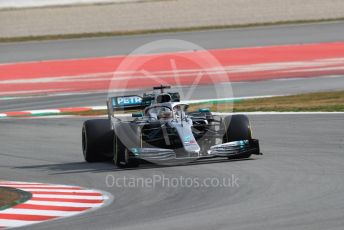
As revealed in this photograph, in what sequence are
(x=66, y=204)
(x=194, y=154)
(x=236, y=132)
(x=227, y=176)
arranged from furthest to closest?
(x=236, y=132), (x=194, y=154), (x=227, y=176), (x=66, y=204)

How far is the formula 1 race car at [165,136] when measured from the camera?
597 inches

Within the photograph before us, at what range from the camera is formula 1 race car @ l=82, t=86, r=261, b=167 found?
1517 centimetres

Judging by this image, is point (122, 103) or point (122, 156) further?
point (122, 103)

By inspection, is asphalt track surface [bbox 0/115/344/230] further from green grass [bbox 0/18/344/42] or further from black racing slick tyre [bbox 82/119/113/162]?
green grass [bbox 0/18/344/42]

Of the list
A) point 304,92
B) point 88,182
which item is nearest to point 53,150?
point 88,182

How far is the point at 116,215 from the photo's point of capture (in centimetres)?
1120

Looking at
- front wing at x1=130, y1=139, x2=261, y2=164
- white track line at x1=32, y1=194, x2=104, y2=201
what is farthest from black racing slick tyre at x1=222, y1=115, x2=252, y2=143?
white track line at x1=32, y1=194, x2=104, y2=201

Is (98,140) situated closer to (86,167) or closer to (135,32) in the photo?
(86,167)

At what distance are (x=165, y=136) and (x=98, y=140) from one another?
157 cm

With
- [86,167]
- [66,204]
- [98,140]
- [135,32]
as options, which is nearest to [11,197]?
[66,204]

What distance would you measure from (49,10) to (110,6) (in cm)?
344

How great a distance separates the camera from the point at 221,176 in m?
14.0

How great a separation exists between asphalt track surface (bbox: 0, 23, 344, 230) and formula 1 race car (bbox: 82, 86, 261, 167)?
223 millimetres

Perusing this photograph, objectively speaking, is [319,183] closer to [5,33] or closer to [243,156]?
[243,156]
